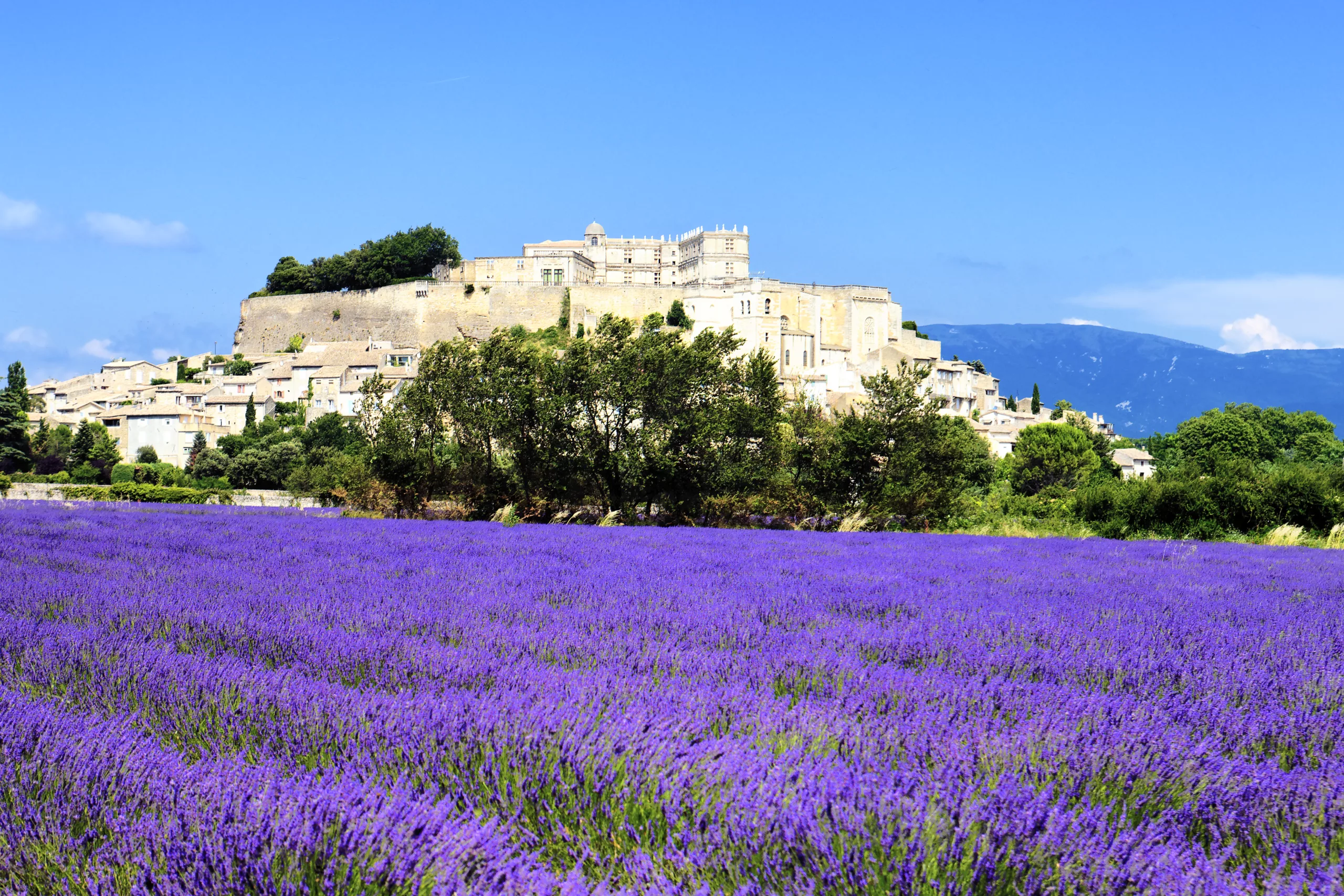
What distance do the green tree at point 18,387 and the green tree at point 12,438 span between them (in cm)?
87

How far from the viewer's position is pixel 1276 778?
7.95 feet

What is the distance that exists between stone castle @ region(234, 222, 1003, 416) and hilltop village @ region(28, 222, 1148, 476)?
0.12m

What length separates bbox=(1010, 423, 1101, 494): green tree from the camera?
57625 millimetres

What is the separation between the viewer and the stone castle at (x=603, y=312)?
82312 mm

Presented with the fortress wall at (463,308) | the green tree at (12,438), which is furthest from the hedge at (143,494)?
the fortress wall at (463,308)

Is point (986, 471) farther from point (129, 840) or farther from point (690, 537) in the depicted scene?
point (129, 840)

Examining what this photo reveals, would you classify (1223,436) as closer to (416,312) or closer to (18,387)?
(416,312)

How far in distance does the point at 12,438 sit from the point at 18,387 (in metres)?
6.47

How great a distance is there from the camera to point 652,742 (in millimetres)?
2449

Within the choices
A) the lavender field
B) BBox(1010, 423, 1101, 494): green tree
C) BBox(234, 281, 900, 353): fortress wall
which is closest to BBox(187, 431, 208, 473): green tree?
BBox(234, 281, 900, 353): fortress wall

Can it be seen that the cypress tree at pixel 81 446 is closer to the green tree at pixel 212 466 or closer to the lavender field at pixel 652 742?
the green tree at pixel 212 466

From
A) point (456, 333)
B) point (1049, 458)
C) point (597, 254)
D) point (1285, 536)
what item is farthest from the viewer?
point (597, 254)

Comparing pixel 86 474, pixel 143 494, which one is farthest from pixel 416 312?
pixel 143 494

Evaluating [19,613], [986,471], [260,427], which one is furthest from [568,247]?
[19,613]
